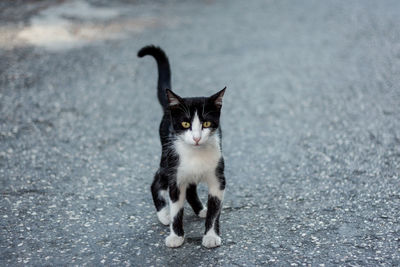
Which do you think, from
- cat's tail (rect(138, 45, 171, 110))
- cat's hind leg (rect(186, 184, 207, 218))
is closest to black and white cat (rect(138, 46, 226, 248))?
cat's hind leg (rect(186, 184, 207, 218))

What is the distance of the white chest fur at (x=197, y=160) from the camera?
3.18m

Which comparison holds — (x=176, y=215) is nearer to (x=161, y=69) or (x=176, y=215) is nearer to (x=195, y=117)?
(x=195, y=117)

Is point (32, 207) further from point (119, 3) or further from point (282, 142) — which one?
point (119, 3)

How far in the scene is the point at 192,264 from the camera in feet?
10.2

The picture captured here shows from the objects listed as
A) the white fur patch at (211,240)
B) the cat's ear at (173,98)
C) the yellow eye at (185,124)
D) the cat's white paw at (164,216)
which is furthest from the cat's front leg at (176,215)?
the cat's ear at (173,98)

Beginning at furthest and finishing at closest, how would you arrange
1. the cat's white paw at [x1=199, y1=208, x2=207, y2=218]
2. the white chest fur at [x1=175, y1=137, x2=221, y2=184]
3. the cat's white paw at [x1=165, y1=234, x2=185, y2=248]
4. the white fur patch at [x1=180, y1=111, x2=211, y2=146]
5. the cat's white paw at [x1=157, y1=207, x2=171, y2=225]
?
the cat's white paw at [x1=199, y1=208, x2=207, y2=218] → the cat's white paw at [x1=157, y1=207, x2=171, y2=225] → the cat's white paw at [x1=165, y1=234, x2=185, y2=248] → the white chest fur at [x1=175, y1=137, x2=221, y2=184] → the white fur patch at [x1=180, y1=111, x2=211, y2=146]

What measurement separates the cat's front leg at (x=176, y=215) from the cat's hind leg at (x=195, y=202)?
0.36 meters

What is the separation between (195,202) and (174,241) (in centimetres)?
48

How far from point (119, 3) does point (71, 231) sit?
857cm

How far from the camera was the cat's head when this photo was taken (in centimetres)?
308

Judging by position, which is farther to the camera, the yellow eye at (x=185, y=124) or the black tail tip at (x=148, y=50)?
the black tail tip at (x=148, y=50)

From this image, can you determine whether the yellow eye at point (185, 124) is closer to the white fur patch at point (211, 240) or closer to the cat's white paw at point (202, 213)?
the white fur patch at point (211, 240)

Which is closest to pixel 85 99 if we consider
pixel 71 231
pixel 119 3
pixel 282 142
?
pixel 282 142

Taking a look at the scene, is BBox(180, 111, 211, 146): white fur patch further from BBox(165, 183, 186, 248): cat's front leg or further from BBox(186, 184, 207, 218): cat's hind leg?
BBox(186, 184, 207, 218): cat's hind leg
